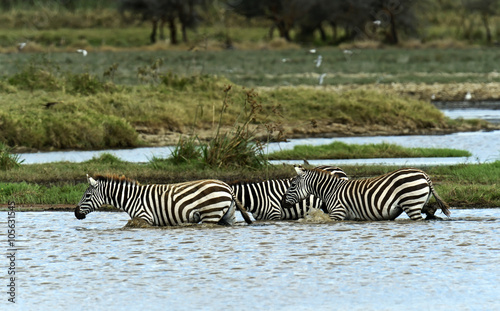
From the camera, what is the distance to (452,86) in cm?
4419

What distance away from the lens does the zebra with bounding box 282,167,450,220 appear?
13.0 meters

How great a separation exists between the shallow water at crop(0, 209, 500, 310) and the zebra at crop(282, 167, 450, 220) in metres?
0.20

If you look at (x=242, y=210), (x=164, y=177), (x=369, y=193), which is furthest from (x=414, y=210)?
(x=164, y=177)

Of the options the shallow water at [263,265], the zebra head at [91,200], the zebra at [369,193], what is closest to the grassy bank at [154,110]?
the shallow water at [263,265]

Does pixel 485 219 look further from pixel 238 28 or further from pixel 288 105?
pixel 238 28

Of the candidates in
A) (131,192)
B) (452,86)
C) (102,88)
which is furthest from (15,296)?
(452,86)

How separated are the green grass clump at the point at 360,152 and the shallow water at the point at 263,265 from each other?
803 centimetres

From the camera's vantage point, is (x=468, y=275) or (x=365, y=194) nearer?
(x=468, y=275)

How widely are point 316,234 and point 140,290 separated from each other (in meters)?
3.67

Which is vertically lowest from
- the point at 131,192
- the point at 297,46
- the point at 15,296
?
the point at 15,296

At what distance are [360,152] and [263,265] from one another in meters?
12.0

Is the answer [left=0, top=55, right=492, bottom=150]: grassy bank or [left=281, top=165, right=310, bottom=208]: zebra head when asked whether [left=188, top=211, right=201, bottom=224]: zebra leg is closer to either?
[left=281, top=165, right=310, bottom=208]: zebra head

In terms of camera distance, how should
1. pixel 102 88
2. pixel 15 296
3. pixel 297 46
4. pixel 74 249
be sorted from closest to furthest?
pixel 15 296, pixel 74 249, pixel 102 88, pixel 297 46

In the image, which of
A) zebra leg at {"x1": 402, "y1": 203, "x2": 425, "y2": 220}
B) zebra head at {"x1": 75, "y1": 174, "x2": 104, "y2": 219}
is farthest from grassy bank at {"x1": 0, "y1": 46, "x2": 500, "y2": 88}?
zebra leg at {"x1": 402, "y1": 203, "x2": 425, "y2": 220}
